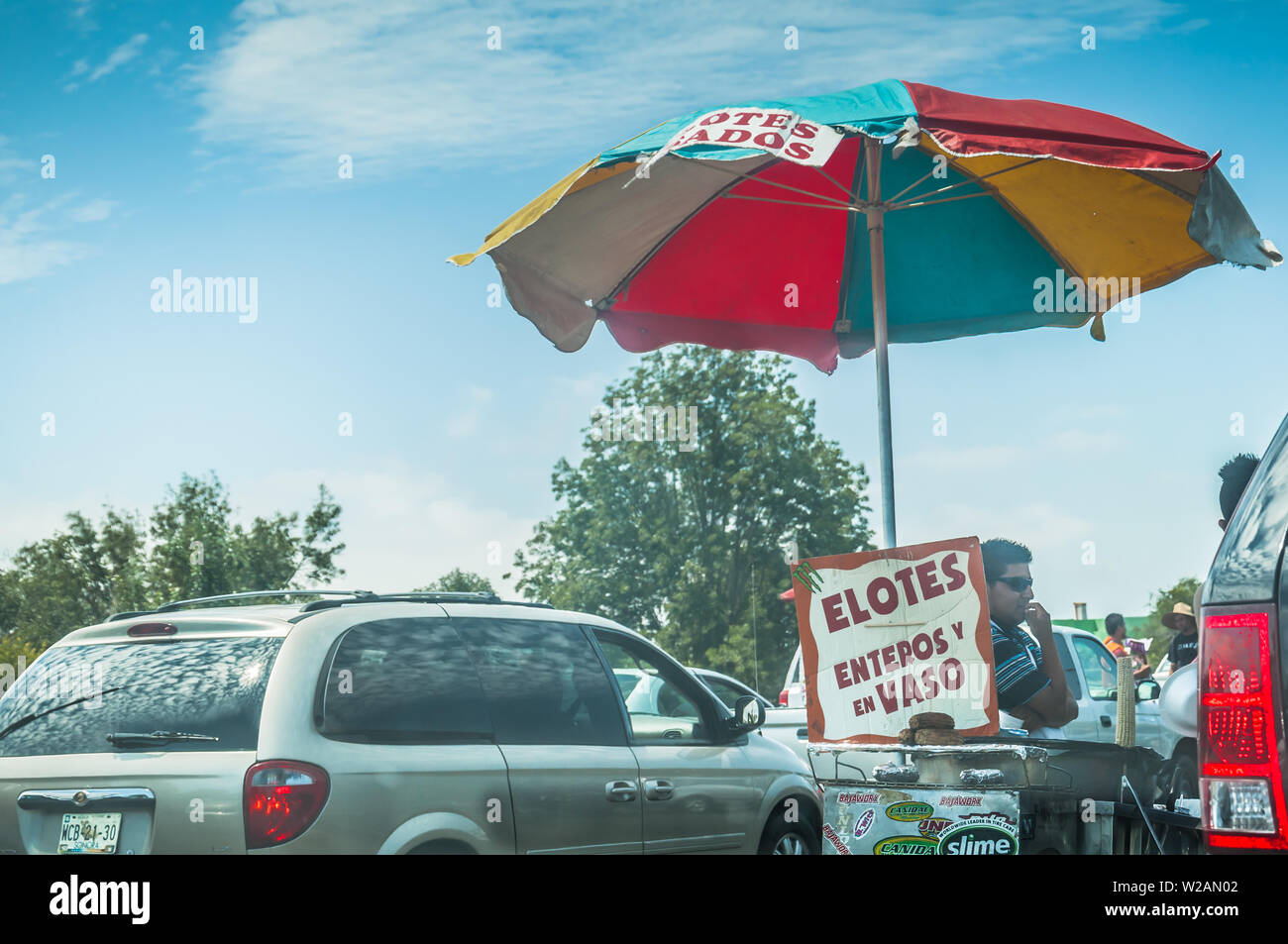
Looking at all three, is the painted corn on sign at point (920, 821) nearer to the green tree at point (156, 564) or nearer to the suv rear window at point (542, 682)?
the suv rear window at point (542, 682)

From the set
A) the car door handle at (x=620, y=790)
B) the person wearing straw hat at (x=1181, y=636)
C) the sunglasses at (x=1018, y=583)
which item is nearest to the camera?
the car door handle at (x=620, y=790)

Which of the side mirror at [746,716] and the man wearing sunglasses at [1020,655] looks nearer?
the man wearing sunglasses at [1020,655]

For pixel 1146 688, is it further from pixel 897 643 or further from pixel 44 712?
pixel 44 712

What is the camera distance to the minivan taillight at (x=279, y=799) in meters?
4.39

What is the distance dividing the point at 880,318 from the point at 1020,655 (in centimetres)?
199

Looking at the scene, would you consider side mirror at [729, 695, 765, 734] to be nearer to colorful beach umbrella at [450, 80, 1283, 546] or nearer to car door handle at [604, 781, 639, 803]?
car door handle at [604, 781, 639, 803]

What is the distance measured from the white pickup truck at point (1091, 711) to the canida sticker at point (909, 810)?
5.33 m

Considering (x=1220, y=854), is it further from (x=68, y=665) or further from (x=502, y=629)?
(x=68, y=665)

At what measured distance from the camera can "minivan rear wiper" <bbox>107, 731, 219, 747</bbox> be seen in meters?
4.60

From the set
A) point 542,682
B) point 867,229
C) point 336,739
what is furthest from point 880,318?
point 336,739

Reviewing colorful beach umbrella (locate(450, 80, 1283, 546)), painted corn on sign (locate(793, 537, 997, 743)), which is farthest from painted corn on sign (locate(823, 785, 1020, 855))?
colorful beach umbrella (locate(450, 80, 1283, 546))

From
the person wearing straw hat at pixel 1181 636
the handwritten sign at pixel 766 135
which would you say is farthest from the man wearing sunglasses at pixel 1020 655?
the person wearing straw hat at pixel 1181 636

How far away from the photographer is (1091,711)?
10.7 m
